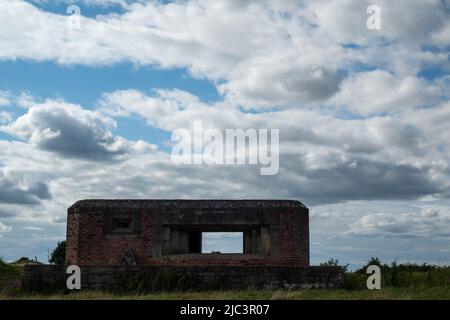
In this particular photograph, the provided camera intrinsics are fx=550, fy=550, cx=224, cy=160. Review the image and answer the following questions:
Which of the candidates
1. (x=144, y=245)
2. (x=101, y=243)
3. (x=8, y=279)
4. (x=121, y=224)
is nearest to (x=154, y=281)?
(x=144, y=245)

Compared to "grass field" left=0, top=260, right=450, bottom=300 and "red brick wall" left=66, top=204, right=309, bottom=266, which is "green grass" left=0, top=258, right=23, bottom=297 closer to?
"grass field" left=0, top=260, right=450, bottom=300

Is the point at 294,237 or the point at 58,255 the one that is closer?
the point at 294,237

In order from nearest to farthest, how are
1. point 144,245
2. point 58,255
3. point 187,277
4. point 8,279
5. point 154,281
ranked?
point 154,281 → point 187,277 → point 8,279 → point 144,245 → point 58,255

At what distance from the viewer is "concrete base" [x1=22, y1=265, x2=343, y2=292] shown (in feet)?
43.8

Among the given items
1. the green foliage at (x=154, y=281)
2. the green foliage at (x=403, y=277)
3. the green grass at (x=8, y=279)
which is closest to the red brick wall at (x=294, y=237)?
the green foliage at (x=403, y=277)

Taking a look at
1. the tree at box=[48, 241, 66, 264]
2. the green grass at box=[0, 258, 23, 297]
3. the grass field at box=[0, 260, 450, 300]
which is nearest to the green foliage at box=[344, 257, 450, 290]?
the grass field at box=[0, 260, 450, 300]

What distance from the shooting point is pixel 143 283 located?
13.3 metres

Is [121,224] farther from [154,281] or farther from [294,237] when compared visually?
[294,237]

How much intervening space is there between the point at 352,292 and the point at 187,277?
3923mm

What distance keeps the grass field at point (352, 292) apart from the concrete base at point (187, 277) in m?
0.52

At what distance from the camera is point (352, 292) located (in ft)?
39.9

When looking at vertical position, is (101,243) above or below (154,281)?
above
